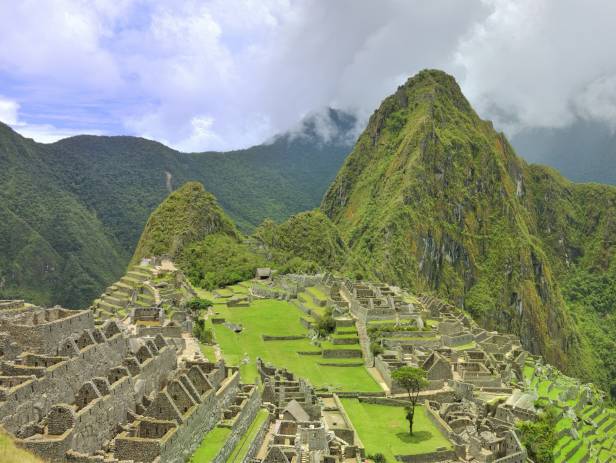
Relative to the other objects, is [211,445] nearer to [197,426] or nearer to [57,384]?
[197,426]

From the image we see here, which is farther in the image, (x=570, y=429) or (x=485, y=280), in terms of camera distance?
(x=485, y=280)

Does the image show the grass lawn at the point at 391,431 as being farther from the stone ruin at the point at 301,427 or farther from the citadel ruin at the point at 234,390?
the stone ruin at the point at 301,427

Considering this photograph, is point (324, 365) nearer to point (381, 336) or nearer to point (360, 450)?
point (381, 336)

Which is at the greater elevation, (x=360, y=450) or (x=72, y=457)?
(x=72, y=457)

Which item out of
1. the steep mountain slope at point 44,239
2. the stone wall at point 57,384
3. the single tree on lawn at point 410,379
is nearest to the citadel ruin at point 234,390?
the stone wall at point 57,384

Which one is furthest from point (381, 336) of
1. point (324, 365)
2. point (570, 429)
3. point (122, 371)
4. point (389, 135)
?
point (389, 135)

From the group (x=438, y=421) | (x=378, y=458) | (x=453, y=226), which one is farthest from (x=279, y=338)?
(x=453, y=226)

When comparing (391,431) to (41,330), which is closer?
(41,330)
